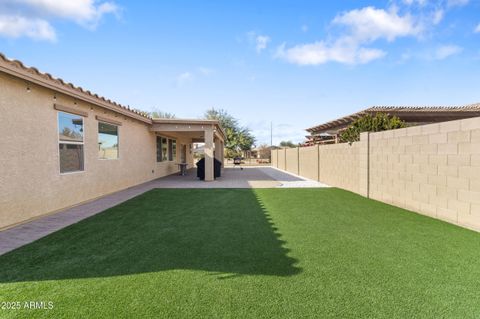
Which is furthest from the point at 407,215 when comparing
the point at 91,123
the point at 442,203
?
the point at 91,123

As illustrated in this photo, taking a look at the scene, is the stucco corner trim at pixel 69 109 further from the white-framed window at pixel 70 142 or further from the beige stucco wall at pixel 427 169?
the beige stucco wall at pixel 427 169

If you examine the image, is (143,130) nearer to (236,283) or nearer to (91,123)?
(91,123)

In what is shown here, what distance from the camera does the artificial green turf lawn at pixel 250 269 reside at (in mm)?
2525

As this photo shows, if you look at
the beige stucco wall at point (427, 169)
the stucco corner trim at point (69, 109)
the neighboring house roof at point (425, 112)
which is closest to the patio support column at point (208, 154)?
the stucco corner trim at point (69, 109)

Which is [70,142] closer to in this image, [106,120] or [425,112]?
[106,120]

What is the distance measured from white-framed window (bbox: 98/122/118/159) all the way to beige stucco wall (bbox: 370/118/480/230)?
942 centimetres

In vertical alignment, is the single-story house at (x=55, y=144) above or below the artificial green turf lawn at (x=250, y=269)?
above

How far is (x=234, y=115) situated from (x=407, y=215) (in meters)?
42.4

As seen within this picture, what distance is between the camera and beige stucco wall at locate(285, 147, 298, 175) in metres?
20.2

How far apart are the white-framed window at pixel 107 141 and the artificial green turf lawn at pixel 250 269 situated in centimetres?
413

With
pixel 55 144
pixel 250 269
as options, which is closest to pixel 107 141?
pixel 55 144

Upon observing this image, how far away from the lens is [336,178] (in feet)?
39.5

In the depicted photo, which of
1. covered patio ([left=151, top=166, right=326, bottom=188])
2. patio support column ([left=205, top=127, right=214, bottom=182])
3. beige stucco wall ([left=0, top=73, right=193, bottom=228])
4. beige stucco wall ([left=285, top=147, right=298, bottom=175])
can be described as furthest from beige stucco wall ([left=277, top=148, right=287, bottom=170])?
→ beige stucco wall ([left=0, top=73, right=193, bottom=228])

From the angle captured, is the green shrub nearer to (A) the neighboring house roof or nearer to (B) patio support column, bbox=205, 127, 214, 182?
(B) patio support column, bbox=205, 127, 214, 182
